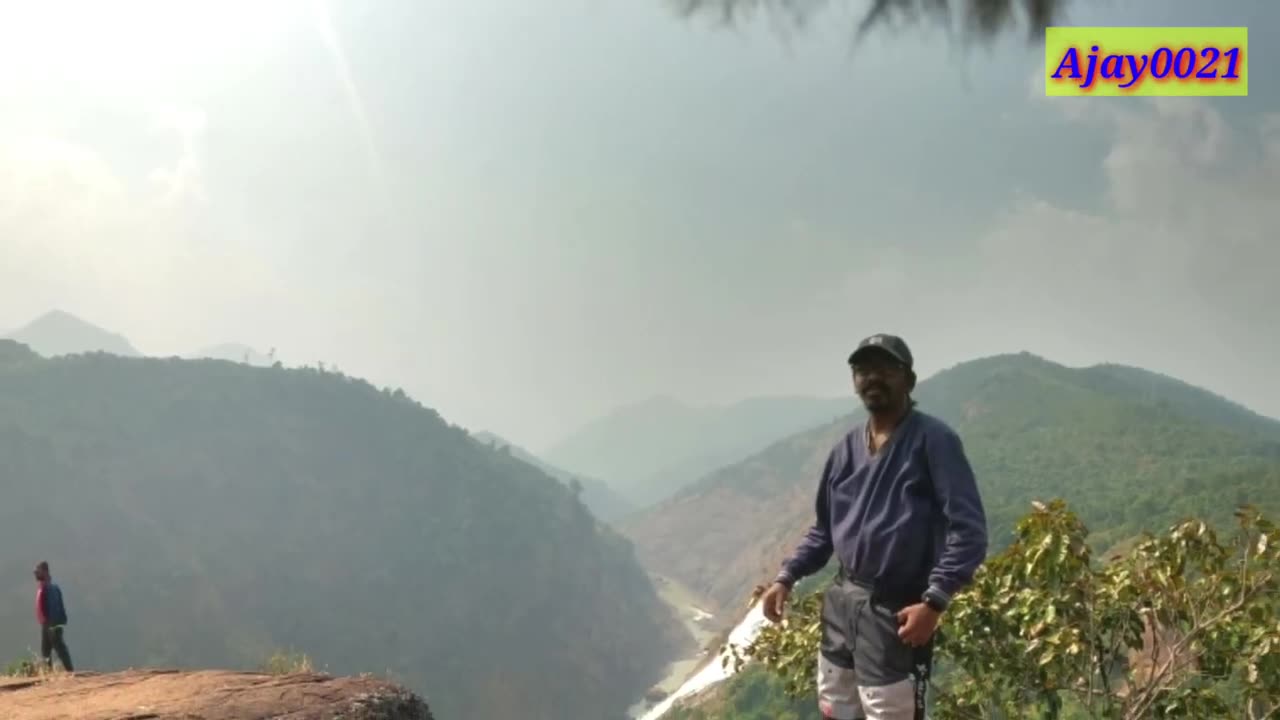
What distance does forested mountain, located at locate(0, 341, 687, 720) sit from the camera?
83.2 meters

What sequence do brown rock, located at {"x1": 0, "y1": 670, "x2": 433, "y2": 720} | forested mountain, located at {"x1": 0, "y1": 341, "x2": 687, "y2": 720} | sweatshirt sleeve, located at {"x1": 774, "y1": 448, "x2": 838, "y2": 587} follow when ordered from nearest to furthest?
sweatshirt sleeve, located at {"x1": 774, "y1": 448, "x2": 838, "y2": 587} < brown rock, located at {"x1": 0, "y1": 670, "x2": 433, "y2": 720} < forested mountain, located at {"x1": 0, "y1": 341, "x2": 687, "y2": 720}

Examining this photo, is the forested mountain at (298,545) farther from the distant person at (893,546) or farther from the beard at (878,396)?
the beard at (878,396)

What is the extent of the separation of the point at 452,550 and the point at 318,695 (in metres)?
112

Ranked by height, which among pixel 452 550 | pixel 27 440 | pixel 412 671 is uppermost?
pixel 27 440

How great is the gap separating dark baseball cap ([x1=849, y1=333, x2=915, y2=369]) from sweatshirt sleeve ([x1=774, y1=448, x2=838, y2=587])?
58 cm

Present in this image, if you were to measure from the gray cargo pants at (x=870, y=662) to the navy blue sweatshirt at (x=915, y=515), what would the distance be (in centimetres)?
11

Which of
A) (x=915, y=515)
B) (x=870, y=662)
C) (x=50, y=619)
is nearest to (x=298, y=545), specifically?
(x=50, y=619)

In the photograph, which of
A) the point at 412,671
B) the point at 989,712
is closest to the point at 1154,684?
the point at 989,712

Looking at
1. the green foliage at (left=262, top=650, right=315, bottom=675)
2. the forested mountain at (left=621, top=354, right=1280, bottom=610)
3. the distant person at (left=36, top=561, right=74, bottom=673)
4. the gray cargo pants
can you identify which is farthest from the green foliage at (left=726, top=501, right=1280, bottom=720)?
the forested mountain at (left=621, top=354, right=1280, bottom=610)

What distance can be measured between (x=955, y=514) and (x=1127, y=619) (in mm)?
3392

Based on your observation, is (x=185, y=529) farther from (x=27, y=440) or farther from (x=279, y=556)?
(x=27, y=440)

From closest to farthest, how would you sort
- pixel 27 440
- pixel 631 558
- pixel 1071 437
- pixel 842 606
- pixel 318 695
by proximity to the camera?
1. pixel 842 606
2. pixel 318 695
3. pixel 27 440
4. pixel 1071 437
5. pixel 631 558

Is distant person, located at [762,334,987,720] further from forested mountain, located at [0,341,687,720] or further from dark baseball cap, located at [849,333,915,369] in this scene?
forested mountain, located at [0,341,687,720]

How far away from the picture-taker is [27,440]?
8981 cm
